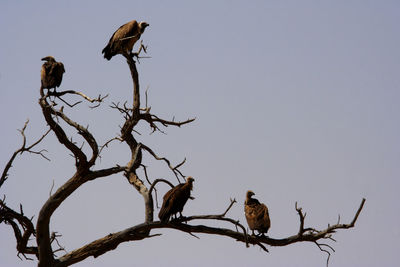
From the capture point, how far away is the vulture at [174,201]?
891 centimetres

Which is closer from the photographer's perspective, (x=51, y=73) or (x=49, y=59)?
(x=51, y=73)

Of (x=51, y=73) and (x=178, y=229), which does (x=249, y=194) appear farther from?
(x=51, y=73)

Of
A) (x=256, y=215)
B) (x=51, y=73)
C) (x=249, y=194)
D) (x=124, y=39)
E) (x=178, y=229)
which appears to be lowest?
(x=178, y=229)

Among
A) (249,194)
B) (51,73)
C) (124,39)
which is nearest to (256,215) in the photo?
(249,194)

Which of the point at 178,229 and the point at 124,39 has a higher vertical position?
the point at 124,39

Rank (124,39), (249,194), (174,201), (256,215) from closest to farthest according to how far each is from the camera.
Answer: (174,201) → (256,215) → (124,39) → (249,194)

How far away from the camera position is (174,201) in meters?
8.94

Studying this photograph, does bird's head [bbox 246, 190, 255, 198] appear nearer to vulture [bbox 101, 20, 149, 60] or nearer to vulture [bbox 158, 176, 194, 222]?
vulture [bbox 158, 176, 194, 222]

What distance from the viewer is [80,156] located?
942 centimetres

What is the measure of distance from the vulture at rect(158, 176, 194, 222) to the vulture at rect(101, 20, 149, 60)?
2273 millimetres

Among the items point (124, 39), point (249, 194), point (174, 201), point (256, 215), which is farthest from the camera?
point (249, 194)

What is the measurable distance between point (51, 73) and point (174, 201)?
2.59 meters

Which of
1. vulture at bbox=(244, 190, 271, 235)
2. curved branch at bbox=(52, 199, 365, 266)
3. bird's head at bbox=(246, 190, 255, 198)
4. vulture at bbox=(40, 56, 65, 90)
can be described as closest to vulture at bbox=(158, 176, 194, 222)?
curved branch at bbox=(52, 199, 365, 266)

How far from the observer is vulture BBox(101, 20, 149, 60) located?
1049 cm
